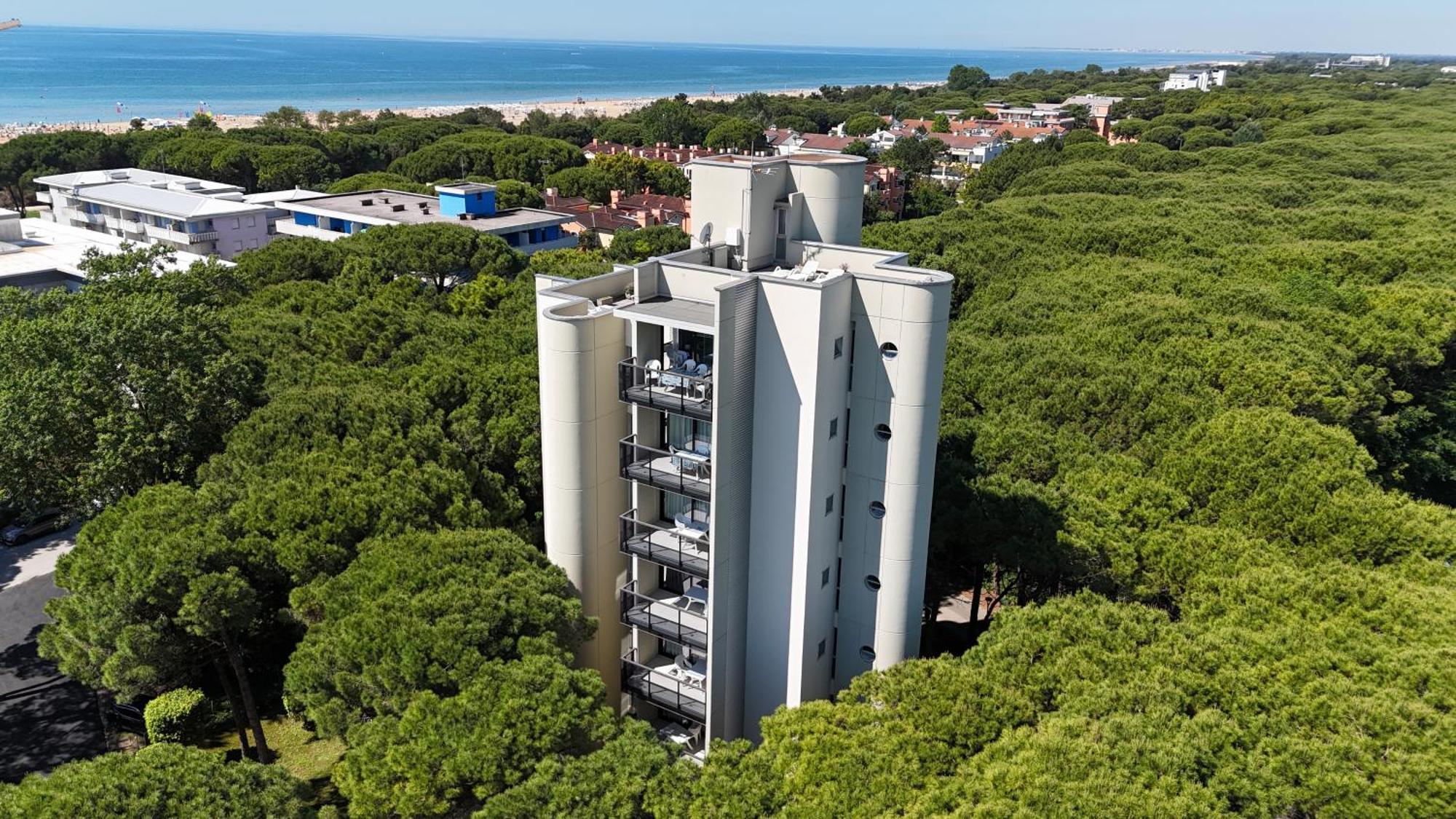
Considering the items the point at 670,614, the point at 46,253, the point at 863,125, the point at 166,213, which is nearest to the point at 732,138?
the point at 863,125

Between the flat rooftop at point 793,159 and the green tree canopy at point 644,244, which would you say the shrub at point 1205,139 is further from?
the flat rooftop at point 793,159

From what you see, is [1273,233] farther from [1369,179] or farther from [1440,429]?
[1369,179]

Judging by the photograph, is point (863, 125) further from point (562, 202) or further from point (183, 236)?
point (183, 236)

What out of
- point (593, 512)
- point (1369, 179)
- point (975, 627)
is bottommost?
point (975, 627)

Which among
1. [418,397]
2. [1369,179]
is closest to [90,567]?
[418,397]

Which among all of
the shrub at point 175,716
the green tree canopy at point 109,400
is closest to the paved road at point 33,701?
the shrub at point 175,716
